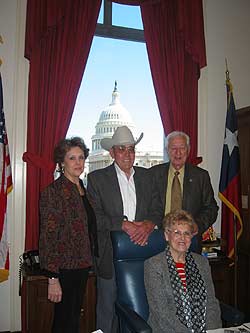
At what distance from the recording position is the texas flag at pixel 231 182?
3.12m

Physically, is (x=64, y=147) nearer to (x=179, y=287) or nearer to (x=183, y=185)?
(x=183, y=185)

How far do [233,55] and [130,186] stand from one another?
7.27 feet

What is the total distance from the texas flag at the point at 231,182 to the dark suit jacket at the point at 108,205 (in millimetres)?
1063

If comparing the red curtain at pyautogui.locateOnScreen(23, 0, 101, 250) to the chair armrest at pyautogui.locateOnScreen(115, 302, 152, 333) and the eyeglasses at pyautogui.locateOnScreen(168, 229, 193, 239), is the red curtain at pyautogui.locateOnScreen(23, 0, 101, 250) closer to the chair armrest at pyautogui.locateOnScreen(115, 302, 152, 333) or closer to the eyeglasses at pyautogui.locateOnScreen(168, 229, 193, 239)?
the chair armrest at pyautogui.locateOnScreen(115, 302, 152, 333)

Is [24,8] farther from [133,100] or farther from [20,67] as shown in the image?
[133,100]

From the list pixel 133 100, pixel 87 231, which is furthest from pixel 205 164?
pixel 87 231

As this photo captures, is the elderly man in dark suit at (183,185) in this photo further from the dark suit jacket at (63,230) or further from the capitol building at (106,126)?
the capitol building at (106,126)

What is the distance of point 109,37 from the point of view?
11.4ft

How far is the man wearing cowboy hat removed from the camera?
221 cm

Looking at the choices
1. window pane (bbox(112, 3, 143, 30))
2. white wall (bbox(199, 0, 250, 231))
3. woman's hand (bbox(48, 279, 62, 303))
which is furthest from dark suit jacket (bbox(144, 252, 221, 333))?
window pane (bbox(112, 3, 143, 30))

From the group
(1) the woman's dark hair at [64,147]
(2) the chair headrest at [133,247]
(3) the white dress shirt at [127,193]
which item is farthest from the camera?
(3) the white dress shirt at [127,193]

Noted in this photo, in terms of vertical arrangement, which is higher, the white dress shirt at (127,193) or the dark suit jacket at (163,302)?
the white dress shirt at (127,193)

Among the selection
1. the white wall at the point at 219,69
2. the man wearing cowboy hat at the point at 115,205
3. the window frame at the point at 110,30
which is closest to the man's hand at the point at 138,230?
the man wearing cowboy hat at the point at 115,205

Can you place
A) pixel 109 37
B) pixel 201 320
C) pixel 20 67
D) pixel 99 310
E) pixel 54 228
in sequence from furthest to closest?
pixel 109 37 < pixel 20 67 < pixel 99 310 < pixel 54 228 < pixel 201 320
